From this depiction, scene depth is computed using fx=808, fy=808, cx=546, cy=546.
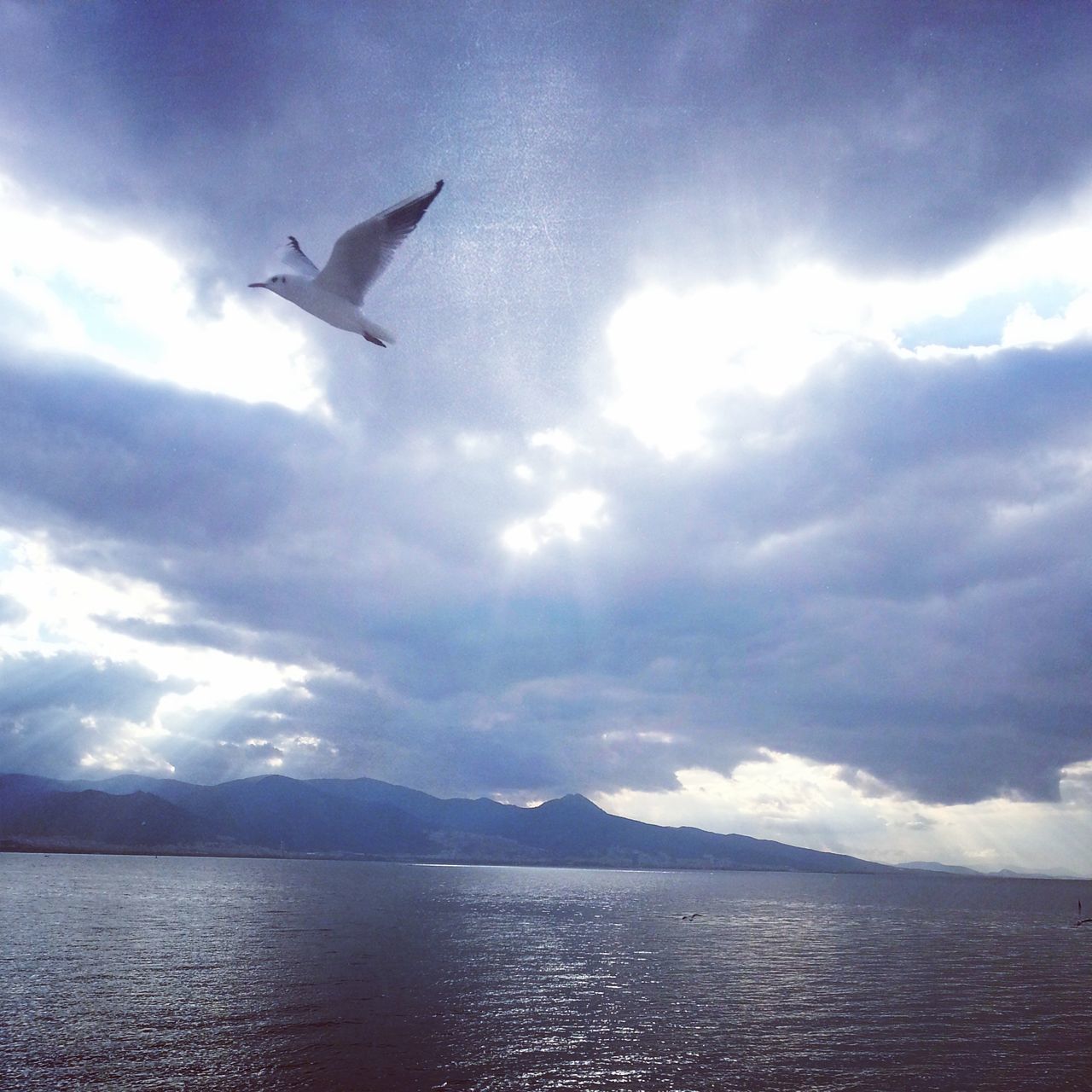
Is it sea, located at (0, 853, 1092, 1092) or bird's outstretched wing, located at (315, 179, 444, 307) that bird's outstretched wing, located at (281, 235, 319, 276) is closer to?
bird's outstretched wing, located at (315, 179, 444, 307)

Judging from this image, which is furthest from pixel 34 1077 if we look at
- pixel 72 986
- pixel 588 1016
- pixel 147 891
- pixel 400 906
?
pixel 147 891

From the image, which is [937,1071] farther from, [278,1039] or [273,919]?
[273,919]

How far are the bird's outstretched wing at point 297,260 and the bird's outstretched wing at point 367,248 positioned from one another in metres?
2.15

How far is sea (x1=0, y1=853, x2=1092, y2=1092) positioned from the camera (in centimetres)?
3316

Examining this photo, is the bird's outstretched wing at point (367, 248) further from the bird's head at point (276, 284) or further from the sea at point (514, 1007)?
the sea at point (514, 1007)

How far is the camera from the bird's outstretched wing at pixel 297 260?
23734mm

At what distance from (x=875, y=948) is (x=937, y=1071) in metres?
54.3

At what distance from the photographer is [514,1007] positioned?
45.5 metres

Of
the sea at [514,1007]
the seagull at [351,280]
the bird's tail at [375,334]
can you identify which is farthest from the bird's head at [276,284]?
the sea at [514,1007]

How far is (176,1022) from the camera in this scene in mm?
39562

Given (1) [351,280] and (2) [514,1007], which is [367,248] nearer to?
(1) [351,280]

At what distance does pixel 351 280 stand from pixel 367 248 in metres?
1.02

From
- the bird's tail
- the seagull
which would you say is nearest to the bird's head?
the seagull

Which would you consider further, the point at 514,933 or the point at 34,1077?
the point at 514,933
